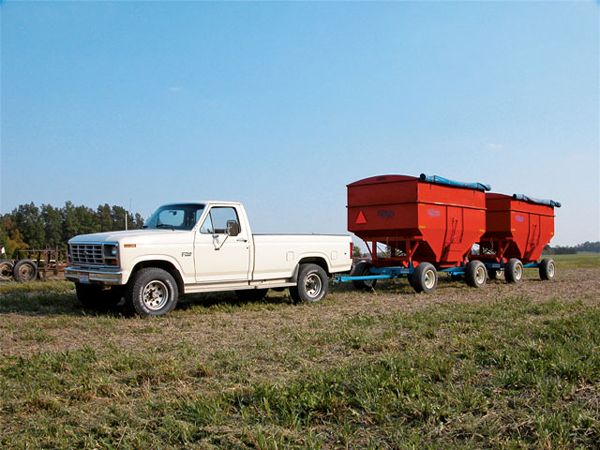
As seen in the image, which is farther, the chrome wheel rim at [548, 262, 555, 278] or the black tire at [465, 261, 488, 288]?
the chrome wheel rim at [548, 262, 555, 278]

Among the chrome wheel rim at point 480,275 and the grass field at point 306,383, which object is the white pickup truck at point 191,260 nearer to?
the grass field at point 306,383

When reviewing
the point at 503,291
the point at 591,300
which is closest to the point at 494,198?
the point at 503,291

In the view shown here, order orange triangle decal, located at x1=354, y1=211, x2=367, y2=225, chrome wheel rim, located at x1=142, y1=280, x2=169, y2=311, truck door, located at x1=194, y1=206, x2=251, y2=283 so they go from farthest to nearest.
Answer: orange triangle decal, located at x1=354, y1=211, x2=367, y2=225, truck door, located at x1=194, y1=206, x2=251, y2=283, chrome wheel rim, located at x1=142, y1=280, x2=169, y2=311

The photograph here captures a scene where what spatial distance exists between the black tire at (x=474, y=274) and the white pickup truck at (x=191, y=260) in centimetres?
547

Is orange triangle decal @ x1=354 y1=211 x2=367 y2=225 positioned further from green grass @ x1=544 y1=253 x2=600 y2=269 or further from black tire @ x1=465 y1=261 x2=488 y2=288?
green grass @ x1=544 y1=253 x2=600 y2=269

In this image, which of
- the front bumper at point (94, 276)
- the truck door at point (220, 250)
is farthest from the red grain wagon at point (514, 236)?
the front bumper at point (94, 276)

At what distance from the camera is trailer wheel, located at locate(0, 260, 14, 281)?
22672mm

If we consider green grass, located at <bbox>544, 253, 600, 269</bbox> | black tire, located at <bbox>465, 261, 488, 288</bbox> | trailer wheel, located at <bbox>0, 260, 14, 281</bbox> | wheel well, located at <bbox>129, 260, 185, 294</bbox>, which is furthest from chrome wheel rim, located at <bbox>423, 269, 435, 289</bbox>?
green grass, located at <bbox>544, 253, 600, 269</bbox>

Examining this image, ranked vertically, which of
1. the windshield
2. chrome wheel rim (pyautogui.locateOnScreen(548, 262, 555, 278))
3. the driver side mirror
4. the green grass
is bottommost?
the green grass

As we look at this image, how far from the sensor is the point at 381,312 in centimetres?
1107

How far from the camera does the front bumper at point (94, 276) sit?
10180 millimetres

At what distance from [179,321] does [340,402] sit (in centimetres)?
581

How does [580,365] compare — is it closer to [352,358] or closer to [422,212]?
[352,358]

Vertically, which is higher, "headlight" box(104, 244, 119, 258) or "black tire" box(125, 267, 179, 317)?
"headlight" box(104, 244, 119, 258)
